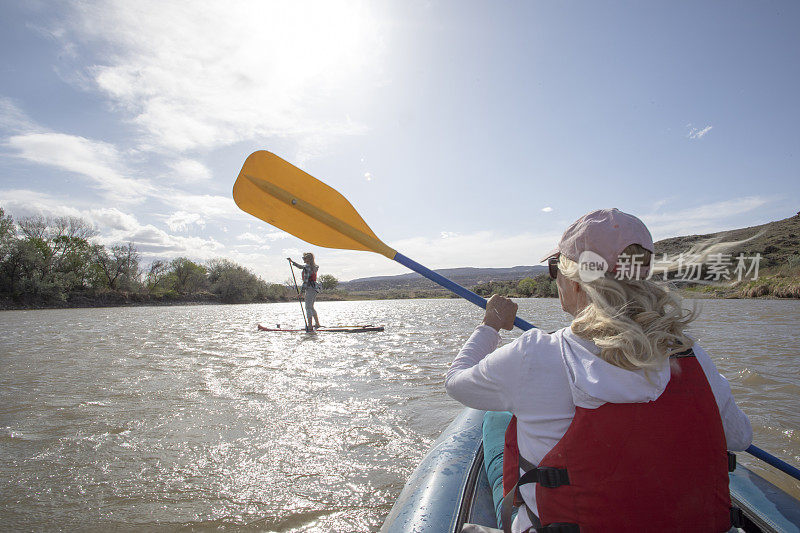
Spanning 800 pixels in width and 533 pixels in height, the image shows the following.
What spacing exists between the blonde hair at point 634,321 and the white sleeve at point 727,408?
0.49ft

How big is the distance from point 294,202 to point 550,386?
274 cm

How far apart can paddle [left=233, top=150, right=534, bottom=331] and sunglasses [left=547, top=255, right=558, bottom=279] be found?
1.85 metres

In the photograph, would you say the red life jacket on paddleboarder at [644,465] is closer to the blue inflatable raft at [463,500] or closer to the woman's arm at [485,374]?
the woman's arm at [485,374]

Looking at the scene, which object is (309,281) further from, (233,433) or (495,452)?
(495,452)

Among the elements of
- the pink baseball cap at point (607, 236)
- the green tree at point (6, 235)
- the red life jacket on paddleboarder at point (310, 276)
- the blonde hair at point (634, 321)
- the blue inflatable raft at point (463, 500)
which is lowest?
the blue inflatable raft at point (463, 500)

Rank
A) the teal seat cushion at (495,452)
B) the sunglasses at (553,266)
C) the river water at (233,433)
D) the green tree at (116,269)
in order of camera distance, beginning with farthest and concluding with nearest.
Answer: the green tree at (116,269) → the river water at (233,433) → the teal seat cushion at (495,452) → the sunglasses at (553,266)

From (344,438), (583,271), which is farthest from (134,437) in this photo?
(583,271)

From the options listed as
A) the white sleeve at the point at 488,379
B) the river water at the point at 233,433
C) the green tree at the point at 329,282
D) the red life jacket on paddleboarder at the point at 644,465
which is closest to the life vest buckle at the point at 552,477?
the red life jacket on paddleboarder at the point at 644,465

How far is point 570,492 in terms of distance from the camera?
3.59 ft

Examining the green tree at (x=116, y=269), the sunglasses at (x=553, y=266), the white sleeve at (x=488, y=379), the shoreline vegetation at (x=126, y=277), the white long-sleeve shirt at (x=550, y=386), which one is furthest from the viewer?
the green tree at (x=116, y=269)

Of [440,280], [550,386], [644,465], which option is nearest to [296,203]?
[440,280]

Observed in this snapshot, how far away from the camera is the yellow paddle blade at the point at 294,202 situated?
336 cm

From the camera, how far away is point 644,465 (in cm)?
105

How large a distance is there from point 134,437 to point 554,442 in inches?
140
